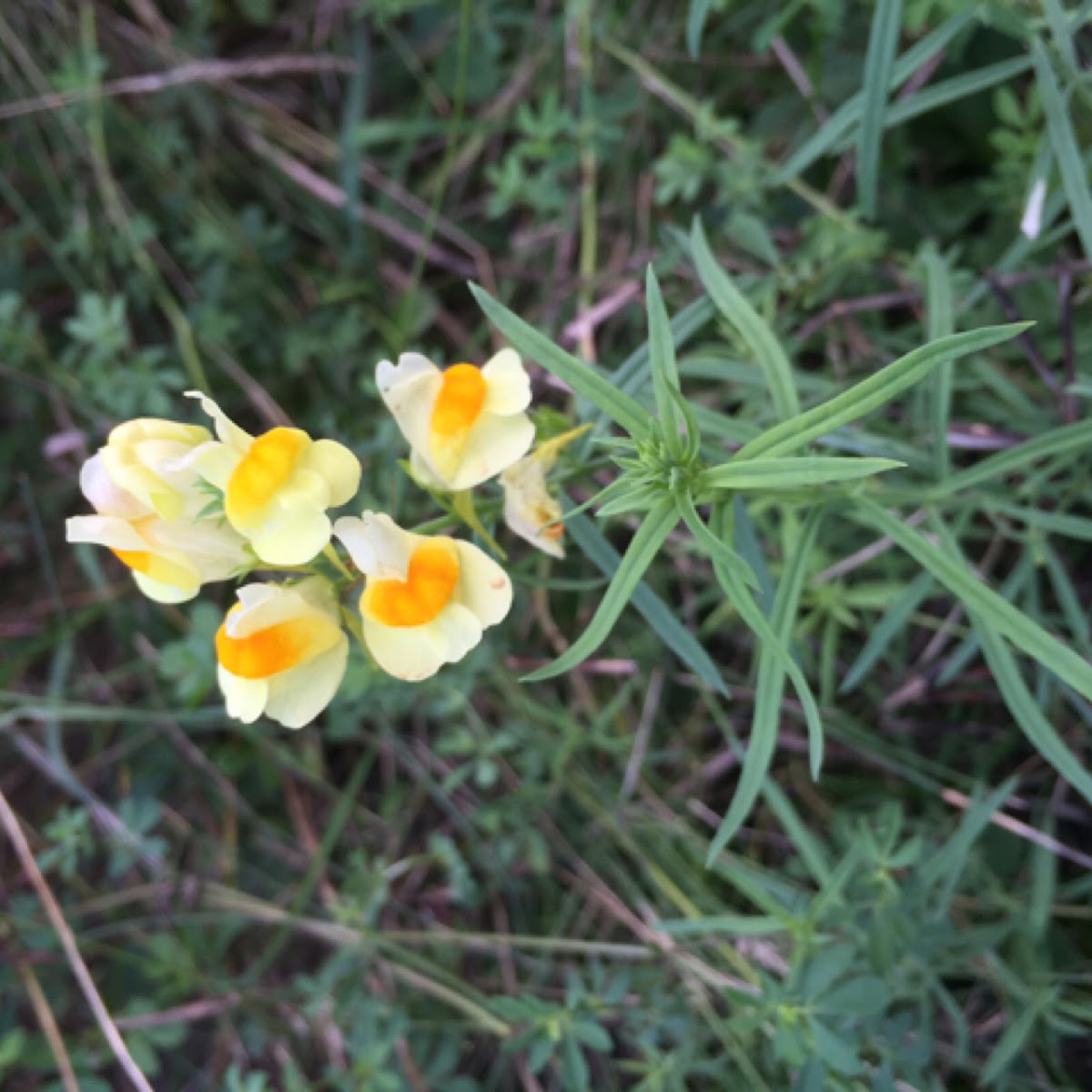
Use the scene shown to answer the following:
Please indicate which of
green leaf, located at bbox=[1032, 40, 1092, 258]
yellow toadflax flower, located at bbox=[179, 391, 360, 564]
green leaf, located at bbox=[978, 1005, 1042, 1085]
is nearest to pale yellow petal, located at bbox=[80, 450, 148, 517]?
yellow toadflax flower, located at bbox=[179, 391, 360, 564]

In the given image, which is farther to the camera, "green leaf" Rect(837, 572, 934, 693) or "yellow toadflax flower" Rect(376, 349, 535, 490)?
"green leaf" Rect(837, 572, 934, 693)

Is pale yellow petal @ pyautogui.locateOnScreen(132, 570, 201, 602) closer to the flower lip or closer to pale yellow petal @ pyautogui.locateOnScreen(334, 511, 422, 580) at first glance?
pale yellow petal @ pyautogui.locateOnScreen(334, 511, 422, 580)

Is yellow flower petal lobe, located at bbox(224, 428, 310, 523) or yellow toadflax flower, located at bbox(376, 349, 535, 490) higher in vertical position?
yellow toadflax flower, located at bbox(376, 349, 535, 490)

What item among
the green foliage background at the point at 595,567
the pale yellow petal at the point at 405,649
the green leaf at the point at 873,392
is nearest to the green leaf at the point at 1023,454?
the green foliage background at the point at 595,567

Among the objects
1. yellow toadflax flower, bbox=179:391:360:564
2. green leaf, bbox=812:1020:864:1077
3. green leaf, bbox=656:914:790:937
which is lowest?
green leaf, bbox=656:914:790:937

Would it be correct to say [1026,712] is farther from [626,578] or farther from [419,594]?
[419,594]

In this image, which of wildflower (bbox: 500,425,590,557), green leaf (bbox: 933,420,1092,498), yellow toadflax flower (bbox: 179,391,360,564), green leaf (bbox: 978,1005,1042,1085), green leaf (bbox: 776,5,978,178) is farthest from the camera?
green leaf (bbox: 978,1005,1042,1085)

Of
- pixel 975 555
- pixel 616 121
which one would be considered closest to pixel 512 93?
pixel 616 121
